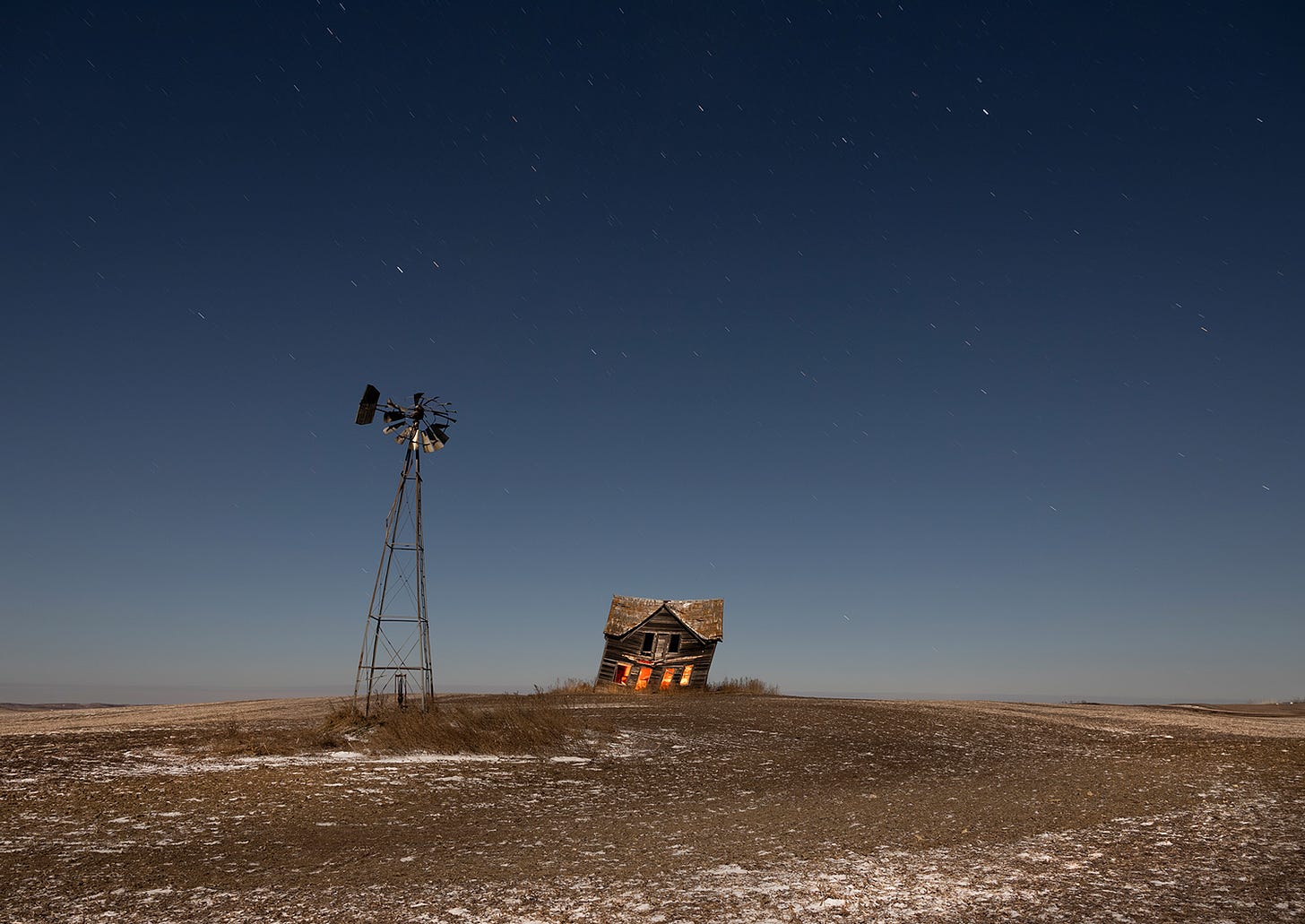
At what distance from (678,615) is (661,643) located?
137 centimetres

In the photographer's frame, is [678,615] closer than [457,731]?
No

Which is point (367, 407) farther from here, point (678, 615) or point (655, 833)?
point (678, 615)

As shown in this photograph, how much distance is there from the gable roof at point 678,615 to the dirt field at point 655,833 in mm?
18409

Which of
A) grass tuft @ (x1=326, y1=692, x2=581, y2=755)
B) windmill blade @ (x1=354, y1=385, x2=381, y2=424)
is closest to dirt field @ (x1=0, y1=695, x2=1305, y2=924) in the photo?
grass tuft @ (x1=326, y1=692, x2=581, y2=755)

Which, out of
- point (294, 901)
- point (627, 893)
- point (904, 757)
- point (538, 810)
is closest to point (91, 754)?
point (538, 810)

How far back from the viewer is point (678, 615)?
33.3 metres

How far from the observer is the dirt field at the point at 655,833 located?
5.20 m

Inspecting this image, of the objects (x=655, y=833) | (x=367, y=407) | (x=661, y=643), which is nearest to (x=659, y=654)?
(x=661, y=643)

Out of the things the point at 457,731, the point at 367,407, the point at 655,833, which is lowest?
the point at 655,833

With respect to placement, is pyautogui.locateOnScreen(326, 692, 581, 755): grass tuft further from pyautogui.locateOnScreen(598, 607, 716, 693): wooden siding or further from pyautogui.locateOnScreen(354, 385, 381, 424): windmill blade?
pyautogui.locateOnScreen(598, 607, 716, 693): wooden siding

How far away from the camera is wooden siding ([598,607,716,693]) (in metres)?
32.5

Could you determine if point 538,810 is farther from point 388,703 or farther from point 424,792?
point 388,703

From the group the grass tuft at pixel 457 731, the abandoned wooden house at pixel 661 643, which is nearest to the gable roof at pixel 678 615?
the abandoned wooden house at pixel 661 643

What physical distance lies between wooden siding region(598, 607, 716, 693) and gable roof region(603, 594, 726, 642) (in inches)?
8.7
